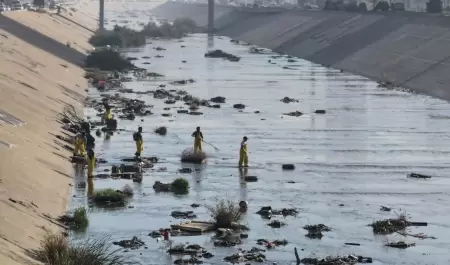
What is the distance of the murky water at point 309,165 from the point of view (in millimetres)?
28953

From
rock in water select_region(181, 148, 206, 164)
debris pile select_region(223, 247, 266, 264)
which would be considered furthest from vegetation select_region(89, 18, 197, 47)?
debris pile select_region(223, 247, 266, 264)

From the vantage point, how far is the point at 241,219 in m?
30.9

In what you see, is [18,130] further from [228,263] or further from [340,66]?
[340,66]

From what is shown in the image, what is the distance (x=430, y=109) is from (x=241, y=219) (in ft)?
112

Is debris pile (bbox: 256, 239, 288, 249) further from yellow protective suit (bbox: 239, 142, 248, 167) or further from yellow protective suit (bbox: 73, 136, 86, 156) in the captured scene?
yellow protective suit (bbox: 73, 136, 86, 156)

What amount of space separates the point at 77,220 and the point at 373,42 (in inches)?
2941

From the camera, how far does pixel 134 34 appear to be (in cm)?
13725

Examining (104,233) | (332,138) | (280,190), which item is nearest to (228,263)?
(104,233)

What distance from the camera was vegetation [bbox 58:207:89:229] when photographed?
29.3m

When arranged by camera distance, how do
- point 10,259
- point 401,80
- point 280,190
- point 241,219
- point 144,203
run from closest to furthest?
point 10,259, point 241,219, point 144,203, point 280,190, point 401,80

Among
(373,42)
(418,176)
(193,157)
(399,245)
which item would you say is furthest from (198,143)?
(373,42)

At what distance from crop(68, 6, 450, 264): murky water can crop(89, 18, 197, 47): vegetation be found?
48.8m

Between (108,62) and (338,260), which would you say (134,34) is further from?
(338,260)

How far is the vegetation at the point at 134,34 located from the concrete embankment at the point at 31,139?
110ft
